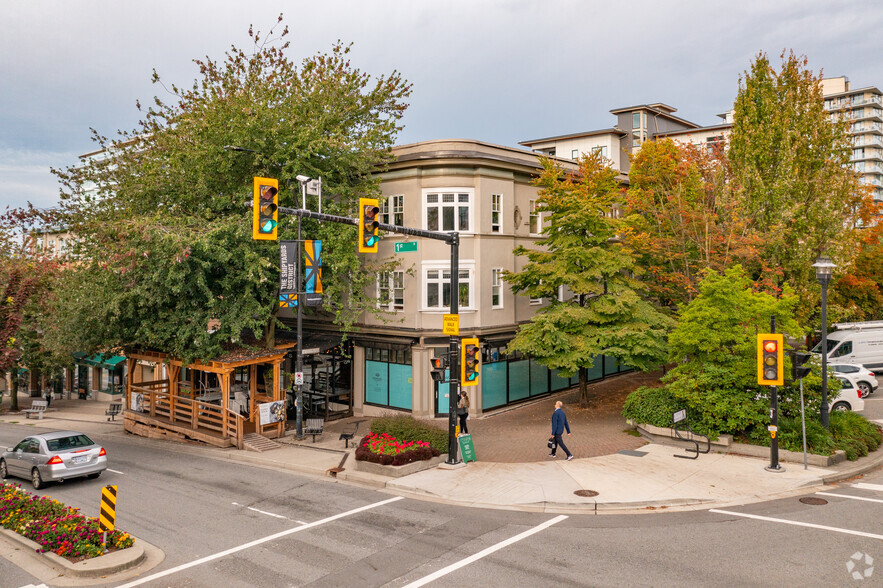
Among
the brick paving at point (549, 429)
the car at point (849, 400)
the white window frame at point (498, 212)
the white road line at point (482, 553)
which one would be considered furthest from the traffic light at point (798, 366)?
the white window frame at point (498, 212)

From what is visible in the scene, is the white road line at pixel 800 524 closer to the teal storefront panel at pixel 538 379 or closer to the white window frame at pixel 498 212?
the teal storefront panel at pixel 538 379

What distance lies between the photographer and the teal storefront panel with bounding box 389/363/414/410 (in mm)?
26359

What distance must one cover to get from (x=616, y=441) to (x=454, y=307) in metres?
7.47

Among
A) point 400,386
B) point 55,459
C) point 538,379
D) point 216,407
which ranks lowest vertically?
point 55,459

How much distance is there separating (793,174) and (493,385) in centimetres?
1529

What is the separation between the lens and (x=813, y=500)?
14086 millimetres

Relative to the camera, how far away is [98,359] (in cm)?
4031

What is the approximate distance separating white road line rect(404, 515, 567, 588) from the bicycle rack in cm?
663

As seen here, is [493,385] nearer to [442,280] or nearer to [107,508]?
[442,280]

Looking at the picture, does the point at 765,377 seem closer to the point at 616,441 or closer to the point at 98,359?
the point at 616,441

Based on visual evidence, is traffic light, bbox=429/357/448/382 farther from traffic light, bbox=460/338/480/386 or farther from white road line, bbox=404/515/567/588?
white road line, bbox=404/515/567/588

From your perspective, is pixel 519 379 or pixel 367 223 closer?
pixel 367 223

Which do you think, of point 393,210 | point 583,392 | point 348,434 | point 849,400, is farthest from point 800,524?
point 393,210

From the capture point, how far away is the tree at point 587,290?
2295cm
